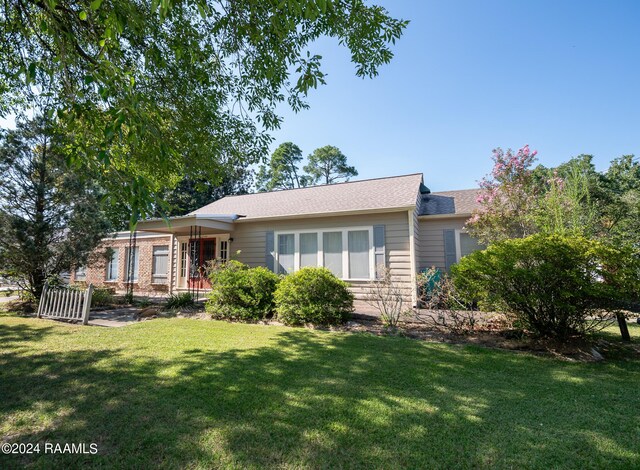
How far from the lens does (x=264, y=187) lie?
35.5 meters

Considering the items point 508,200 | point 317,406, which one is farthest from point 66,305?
point 508,200

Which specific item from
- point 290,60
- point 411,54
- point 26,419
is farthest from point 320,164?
point 26,419

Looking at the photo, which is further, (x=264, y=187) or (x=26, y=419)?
(x=264, y=187)

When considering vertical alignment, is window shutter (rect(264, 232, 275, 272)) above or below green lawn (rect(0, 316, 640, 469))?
above

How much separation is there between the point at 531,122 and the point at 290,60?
9.73 meters

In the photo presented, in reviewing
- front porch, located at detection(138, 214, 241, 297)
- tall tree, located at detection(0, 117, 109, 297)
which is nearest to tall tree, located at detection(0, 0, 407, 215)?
tall tree, located at detection(0, 117, 109, 297)

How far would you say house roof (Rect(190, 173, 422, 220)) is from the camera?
10.3m

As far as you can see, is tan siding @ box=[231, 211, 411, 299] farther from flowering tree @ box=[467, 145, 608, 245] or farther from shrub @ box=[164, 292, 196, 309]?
flowering tree @ box=[467, 145, 608, 245]

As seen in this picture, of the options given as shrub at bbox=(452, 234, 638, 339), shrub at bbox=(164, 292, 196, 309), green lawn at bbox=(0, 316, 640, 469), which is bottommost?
green lawn at bbox=(0, 316, 640, 469)

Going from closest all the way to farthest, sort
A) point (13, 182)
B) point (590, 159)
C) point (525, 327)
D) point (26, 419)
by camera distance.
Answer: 1. point (26, 419)
2. point (525, 327)
3. point (13, 182)
4. point (590, 159)

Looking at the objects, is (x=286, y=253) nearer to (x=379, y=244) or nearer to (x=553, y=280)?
(x=379, y=244)

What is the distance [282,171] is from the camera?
3634 centimetres

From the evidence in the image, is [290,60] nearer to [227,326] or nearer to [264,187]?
[227,326]

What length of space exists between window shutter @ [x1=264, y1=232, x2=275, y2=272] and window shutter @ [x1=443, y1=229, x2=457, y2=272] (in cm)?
651
